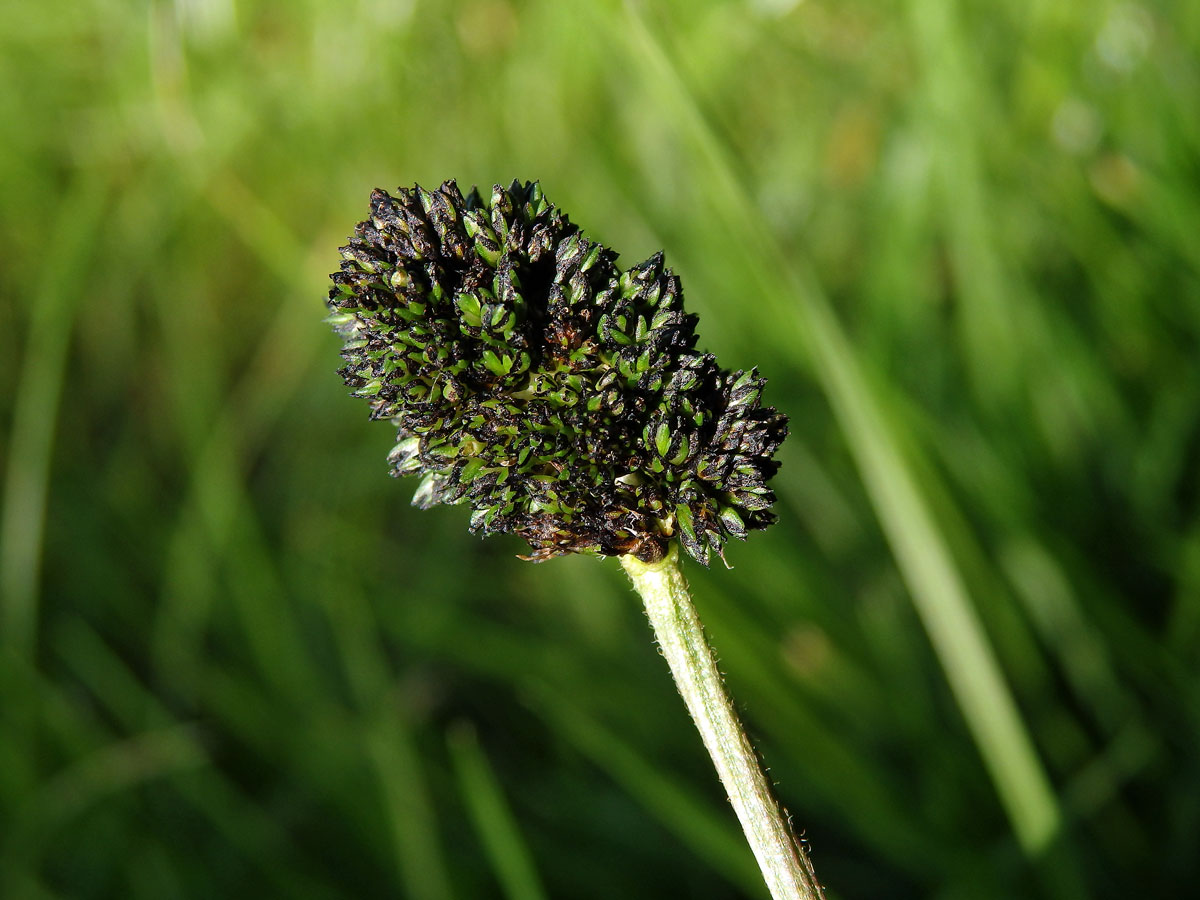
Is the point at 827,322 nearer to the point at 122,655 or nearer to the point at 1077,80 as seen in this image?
the point at 1077,80

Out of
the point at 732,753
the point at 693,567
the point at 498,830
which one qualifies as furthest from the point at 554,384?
the point at 693,567

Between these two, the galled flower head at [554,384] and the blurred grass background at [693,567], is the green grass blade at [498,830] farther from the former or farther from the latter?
the galled flower head at [554,384]

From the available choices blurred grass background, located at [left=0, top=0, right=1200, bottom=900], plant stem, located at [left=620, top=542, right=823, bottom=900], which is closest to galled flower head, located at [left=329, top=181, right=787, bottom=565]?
plant stem, located at [left=620, top=542, right=823, bottom=900]

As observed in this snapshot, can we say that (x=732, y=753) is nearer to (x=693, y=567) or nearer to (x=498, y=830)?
(x=498, y=830)

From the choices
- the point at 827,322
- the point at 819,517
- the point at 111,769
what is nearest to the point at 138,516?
the point at 111,769

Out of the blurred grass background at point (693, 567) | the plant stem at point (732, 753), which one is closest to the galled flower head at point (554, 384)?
the plant stem at point (732, 753)

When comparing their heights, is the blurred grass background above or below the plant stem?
above

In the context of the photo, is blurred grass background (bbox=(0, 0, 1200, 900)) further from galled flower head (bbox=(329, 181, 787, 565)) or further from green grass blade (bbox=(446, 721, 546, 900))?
galled flower head (bbox=(329, 181, 787, 565))
